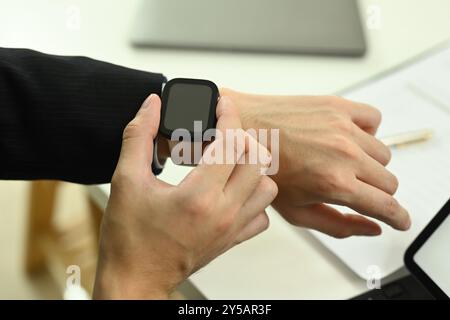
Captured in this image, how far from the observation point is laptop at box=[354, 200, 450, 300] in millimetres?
554

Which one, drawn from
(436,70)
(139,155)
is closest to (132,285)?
(139,155)

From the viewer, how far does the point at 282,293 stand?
0.61 m

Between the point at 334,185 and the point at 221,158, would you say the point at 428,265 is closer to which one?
the point at 334,185

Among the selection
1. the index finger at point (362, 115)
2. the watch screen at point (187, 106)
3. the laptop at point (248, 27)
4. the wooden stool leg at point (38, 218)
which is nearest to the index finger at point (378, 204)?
the index finger at point (362, 115)

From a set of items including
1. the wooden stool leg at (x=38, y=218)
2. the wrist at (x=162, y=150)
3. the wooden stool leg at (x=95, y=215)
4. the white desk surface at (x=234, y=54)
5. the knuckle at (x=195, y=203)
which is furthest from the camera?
the wooden stool leg at (x=38, y=218)

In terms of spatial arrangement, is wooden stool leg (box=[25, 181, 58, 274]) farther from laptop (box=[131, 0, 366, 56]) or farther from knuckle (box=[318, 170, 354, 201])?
knuckle (box=[318, 170, 354, 201])

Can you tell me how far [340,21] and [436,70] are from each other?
0.59 feet

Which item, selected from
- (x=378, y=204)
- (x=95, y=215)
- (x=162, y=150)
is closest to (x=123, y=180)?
(x=162, y=150)

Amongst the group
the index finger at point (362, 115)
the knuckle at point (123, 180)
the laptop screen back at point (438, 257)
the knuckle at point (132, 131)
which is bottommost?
the laptop screen back at point (438, 257)

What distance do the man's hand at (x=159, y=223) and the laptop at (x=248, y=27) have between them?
0.39 m

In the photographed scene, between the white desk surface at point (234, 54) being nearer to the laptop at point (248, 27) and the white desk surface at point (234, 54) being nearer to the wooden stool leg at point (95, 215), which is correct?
the laptop at point (248, 27)

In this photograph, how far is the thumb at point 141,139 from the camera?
480 mm

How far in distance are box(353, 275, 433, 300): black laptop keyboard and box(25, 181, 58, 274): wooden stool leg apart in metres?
0.80

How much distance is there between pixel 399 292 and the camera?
1.98 feet
